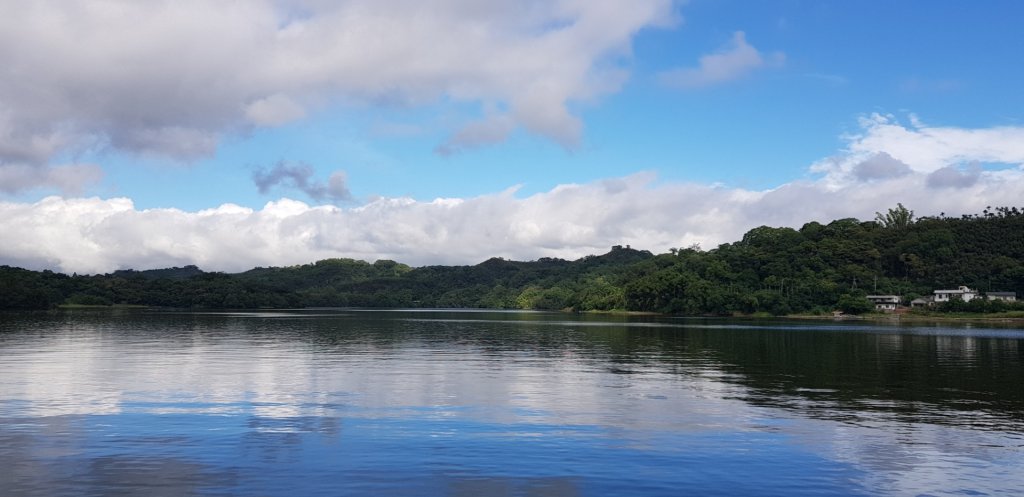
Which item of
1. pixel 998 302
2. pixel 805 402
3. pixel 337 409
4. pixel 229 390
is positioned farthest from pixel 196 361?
pixel 998 302

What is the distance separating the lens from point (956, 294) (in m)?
189

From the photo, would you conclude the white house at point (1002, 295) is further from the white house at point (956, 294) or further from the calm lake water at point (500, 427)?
the calm lake water at point (500, 427)

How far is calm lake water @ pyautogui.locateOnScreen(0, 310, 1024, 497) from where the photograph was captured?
1808 centimetres

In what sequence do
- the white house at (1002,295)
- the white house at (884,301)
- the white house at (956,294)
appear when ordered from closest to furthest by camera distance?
the white house at (1002,295)
the white house at (956,294)
the white house at (884,301)

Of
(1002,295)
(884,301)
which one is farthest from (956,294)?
(884,301)

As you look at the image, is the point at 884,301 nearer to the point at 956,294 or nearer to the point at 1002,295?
the point at 956,294

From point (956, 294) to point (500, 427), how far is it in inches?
7888

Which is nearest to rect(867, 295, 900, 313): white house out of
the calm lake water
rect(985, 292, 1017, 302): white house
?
rect(985, 292, 1017, 302): white house

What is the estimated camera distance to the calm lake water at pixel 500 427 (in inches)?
712

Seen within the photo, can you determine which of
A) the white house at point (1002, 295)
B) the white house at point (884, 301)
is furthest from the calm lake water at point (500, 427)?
the white house at point (1002, 295)

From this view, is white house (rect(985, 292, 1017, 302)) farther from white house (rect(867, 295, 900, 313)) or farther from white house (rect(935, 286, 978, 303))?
white house (rect(867, 295, 900, 313))

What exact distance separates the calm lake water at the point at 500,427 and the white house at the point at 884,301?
512ft

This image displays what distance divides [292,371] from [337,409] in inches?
616

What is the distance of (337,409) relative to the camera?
1147 inches
